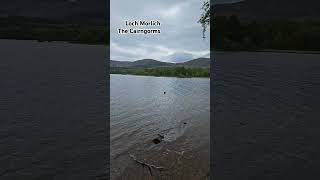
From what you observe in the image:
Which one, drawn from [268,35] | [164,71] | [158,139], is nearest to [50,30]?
[164,71]

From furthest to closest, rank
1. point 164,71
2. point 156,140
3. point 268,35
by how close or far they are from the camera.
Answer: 1. point 268,35
2. point 164,71
3. point 156,140

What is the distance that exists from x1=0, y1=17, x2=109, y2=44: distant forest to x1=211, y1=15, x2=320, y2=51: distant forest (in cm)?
353

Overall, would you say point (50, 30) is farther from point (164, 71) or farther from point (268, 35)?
point (268, 35)

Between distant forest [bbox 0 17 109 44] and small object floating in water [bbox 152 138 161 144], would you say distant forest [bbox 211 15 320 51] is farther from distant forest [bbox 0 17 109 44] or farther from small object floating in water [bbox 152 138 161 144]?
small object floating in water [bbox 152 138 161 144]

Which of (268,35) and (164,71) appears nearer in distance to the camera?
(164,71)

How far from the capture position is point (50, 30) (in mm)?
13016

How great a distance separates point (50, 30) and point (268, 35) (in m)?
7.58

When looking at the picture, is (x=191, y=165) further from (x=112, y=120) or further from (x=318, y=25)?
(x=318, y=25)

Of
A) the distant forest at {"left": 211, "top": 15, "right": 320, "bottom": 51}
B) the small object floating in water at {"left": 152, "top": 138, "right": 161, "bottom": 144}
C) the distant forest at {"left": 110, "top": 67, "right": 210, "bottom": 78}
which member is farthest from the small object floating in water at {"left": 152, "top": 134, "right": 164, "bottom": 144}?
the distant forest at {"left": 211, "top": 15, "right": 320, "bottom": 51}

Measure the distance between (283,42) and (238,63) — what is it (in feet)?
6.80

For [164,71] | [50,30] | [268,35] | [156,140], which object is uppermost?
[50,30]

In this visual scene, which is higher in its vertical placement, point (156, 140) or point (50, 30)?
point (50, 30)

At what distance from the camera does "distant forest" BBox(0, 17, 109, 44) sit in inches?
411

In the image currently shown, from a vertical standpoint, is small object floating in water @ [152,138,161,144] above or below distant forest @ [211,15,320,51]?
below
